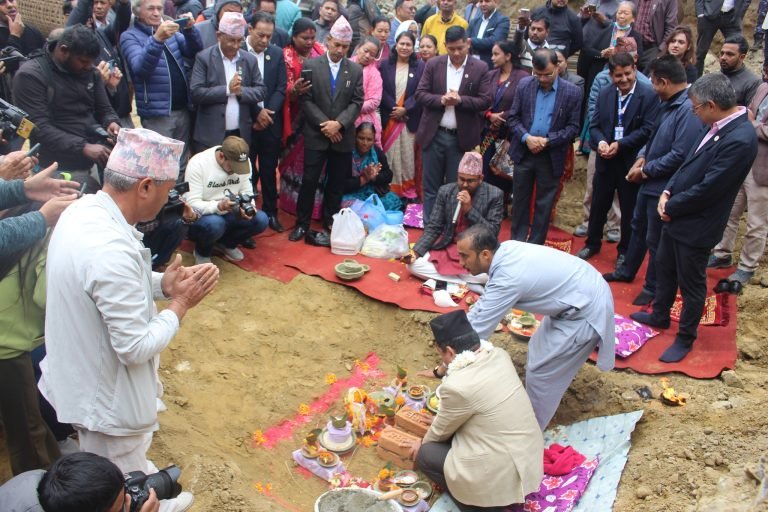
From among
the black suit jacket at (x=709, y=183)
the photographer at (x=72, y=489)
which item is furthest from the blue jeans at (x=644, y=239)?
the photographer at (x=72, y=489)

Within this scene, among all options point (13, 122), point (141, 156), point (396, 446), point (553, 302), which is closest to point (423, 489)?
point (396, 446)

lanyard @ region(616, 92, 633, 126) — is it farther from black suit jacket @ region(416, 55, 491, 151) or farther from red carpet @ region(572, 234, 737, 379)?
red carpet @ region(572, 234, 737, 379)

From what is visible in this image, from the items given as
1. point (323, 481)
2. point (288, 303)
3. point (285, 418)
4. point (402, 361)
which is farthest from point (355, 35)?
point (323, 481)

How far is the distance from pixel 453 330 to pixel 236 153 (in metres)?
3.15

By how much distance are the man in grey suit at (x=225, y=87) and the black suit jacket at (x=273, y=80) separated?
156mm

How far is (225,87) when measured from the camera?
21.9 ft

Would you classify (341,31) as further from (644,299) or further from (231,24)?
(644,299)

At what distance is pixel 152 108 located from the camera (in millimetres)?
6562

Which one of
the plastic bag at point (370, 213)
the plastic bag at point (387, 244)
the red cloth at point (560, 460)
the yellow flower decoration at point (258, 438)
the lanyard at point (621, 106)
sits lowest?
the yellow flower decoration at point (258, 438)

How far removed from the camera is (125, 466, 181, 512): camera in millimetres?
2684

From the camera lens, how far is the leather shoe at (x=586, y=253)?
23.5 feet

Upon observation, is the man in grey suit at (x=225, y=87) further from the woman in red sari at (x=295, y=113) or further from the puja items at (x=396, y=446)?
the puja items at (x=396, y=446)

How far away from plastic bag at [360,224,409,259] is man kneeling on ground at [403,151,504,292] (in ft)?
1.63

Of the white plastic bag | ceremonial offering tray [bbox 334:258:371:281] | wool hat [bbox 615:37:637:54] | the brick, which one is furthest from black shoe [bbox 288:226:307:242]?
wool hat [bbox 615:37:637:54]
